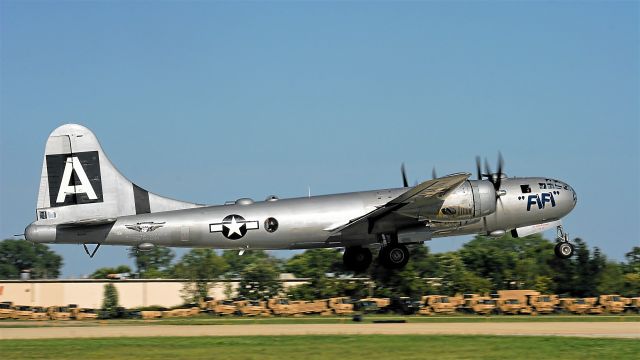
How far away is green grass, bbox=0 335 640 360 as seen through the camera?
29.5m

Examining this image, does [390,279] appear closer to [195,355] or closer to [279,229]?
[279,229]

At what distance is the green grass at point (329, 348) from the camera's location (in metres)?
29.5

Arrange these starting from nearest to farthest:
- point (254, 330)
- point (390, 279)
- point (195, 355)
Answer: point (195, 355)
point (254, 330)
point (390, 279)

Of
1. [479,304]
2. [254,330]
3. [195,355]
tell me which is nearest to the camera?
[195,355]

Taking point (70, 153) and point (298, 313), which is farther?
point (298, 313)

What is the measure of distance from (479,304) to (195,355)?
3004 centimetres

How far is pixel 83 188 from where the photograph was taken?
139ft

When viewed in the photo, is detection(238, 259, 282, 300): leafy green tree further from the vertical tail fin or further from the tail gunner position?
the vertical tail fin

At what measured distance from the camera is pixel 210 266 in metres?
80.2

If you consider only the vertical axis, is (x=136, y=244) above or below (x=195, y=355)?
above

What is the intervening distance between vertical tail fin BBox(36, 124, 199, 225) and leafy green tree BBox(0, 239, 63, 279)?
110708 millimetres

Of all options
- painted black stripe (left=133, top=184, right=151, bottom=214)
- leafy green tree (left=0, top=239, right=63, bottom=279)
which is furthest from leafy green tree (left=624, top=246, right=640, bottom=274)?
leafy green tree (left=0, top=239, right=63, bottom=279)

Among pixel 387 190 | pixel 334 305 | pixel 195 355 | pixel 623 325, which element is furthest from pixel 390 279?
pixel 195 355

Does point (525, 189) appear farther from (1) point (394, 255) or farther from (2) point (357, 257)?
(2) point (357, 257)
